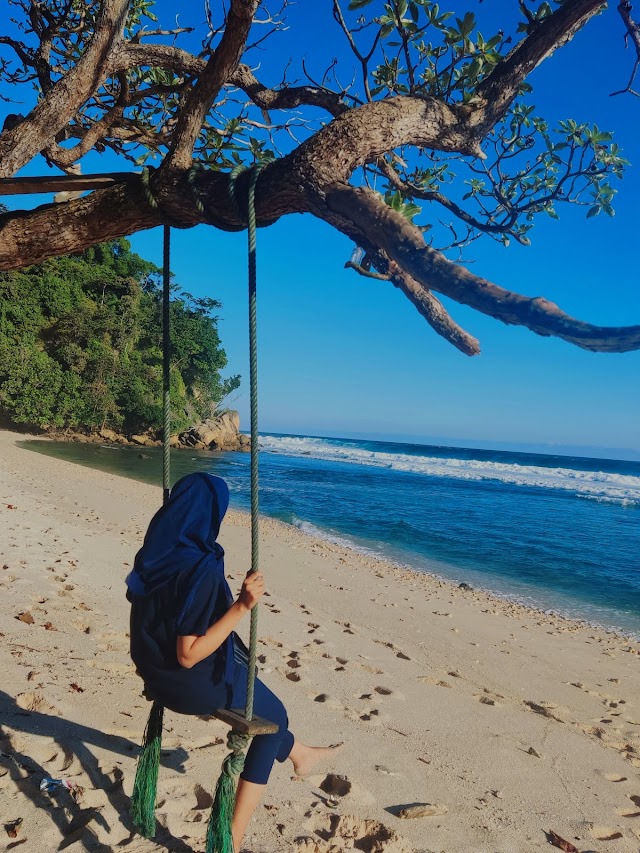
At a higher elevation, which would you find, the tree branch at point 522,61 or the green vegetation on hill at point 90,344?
the green vegetation on hill at point 90,344

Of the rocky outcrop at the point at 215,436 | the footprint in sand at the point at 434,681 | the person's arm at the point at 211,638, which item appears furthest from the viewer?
the rocky outcrop at the point at 215,436

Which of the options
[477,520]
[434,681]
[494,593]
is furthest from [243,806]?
[477,520]

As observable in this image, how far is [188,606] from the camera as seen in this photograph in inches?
70.1

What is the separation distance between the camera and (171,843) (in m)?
2.08

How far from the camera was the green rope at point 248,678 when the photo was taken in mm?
1861

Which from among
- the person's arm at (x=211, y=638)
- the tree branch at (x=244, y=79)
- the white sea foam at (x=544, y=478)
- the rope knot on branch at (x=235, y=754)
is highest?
the tree branch at (x=244, y=79)

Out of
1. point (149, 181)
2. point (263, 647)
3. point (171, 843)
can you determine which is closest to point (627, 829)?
point (171, 843)

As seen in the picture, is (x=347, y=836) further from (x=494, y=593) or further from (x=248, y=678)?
(x=494, y=593)

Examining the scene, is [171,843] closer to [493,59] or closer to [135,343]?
[493,59]

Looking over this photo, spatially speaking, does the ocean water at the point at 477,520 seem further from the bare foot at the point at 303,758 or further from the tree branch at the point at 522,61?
the tree branch at the point at 522,61

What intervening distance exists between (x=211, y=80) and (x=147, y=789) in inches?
105

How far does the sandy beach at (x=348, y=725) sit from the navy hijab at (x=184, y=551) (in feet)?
3.15

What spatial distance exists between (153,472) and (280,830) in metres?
21.1

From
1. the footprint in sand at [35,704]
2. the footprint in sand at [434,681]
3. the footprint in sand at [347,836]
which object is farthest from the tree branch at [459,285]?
the footprint in sand at [434,681]
